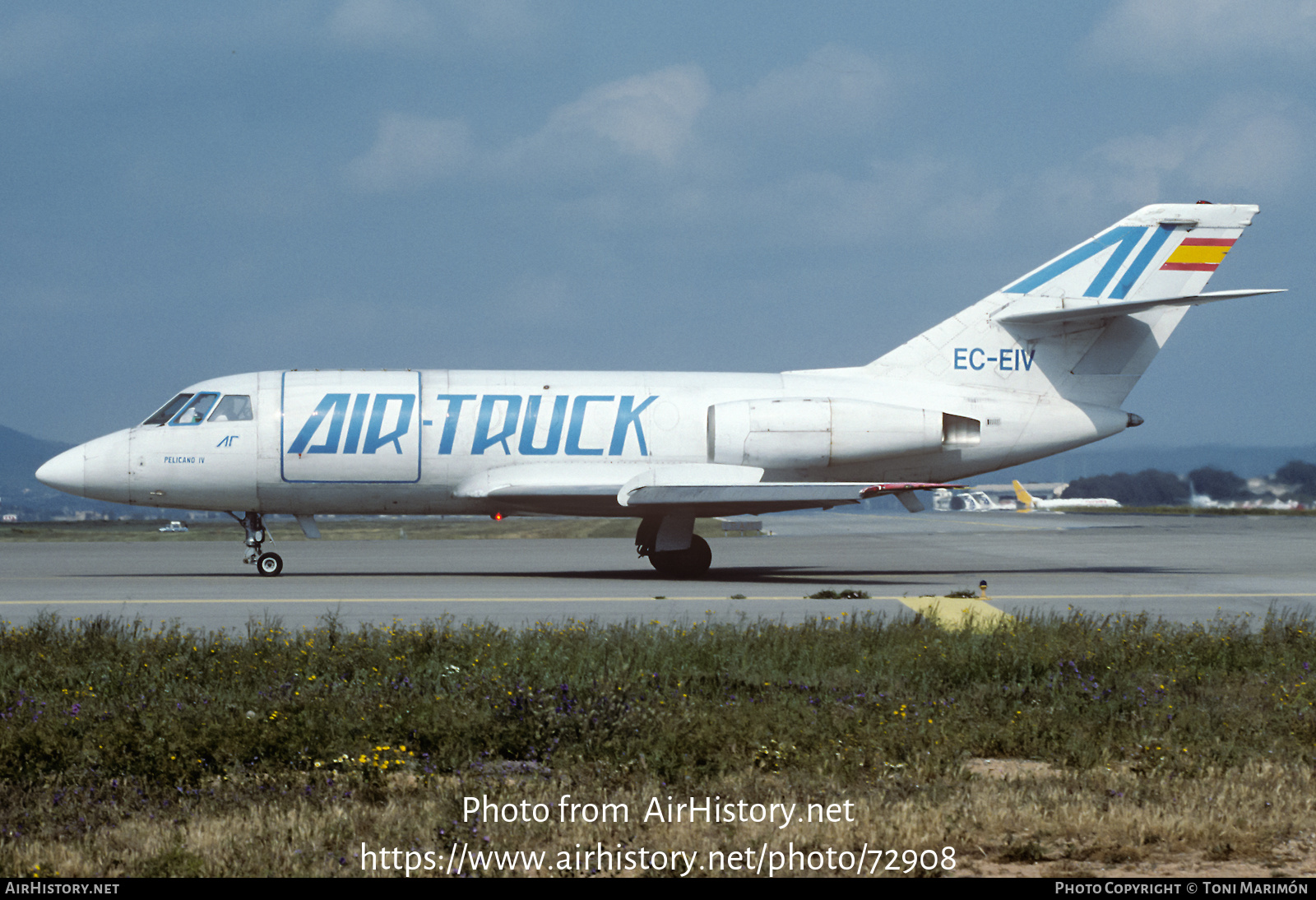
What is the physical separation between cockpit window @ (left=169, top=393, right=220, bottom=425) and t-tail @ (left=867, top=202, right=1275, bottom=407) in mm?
13486


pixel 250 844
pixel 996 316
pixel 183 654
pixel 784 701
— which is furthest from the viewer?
pixel 996 316

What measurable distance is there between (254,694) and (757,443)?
45.8 ft

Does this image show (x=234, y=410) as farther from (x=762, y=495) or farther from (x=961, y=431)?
(x=961, y=431)

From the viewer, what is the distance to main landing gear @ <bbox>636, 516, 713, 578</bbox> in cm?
2078

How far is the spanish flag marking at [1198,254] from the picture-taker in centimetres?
2223

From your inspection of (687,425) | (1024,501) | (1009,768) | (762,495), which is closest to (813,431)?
(687,425)

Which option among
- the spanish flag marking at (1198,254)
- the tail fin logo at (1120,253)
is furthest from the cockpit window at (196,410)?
the spanish flag marking at (1198,254)

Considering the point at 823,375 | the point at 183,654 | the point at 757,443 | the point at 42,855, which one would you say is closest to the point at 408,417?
the point at 757,443

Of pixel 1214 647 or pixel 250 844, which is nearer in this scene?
pixel 250 844

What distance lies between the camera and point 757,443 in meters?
21.0

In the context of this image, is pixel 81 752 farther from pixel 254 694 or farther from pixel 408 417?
pixel 408 417

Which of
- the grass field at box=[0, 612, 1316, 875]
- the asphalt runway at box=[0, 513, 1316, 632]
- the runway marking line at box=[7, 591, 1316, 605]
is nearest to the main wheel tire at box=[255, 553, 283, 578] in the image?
the asphalt runway at box=[0, 513, 1316, 632]
